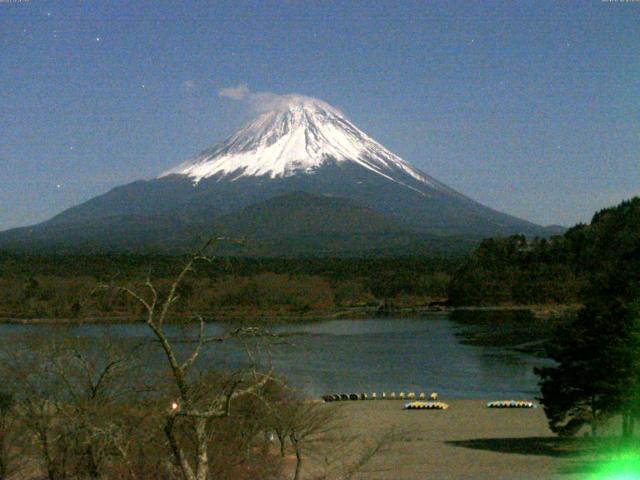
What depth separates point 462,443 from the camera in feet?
51.3

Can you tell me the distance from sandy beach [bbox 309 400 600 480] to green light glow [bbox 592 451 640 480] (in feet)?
1.01

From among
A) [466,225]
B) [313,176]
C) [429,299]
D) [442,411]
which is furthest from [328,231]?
[442,411]

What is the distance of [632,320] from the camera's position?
42.3ft

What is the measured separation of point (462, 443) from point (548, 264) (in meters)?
51.5

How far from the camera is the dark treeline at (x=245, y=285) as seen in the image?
49969mm

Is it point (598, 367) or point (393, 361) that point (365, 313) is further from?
point (598, 367)

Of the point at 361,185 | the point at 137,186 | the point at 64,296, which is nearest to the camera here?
the point at 64,296

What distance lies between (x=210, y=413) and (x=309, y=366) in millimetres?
25964

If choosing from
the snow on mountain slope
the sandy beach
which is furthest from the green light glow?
the snow on mountain slope

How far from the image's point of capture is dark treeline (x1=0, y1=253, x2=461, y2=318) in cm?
4997

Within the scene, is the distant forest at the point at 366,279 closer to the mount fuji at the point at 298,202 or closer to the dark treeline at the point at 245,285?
the dark treeline at the point at 245,285

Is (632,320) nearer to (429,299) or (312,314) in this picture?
(312,314)

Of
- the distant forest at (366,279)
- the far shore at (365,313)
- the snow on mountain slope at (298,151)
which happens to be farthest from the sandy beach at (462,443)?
the snow on mountain slope at (298,151)

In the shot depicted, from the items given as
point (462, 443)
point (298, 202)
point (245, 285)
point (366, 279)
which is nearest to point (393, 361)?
point (462, 443)
